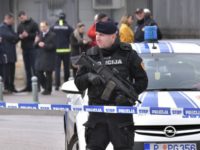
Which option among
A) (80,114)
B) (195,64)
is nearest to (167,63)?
(195,64)

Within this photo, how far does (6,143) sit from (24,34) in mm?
6311

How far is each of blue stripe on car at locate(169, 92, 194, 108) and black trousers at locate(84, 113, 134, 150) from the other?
43.2 inches

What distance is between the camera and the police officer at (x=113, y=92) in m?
6.04

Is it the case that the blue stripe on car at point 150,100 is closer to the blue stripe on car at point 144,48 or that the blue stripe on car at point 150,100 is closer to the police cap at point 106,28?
the blue stripe on car at point 144,48

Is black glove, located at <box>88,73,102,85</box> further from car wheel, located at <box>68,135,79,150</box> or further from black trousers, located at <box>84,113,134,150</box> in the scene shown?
car wheel, located at <box>68,135,79,150</box>

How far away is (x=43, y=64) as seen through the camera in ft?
52.7

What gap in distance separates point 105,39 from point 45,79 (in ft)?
34.7

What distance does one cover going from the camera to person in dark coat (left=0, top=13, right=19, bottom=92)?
16375 millimetres

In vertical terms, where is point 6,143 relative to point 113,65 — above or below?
below

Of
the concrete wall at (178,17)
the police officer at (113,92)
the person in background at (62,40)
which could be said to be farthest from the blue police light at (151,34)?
the concrete wall at (178,17)

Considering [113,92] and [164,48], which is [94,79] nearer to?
[113,92]

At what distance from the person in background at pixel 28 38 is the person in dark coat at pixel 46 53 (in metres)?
0.38

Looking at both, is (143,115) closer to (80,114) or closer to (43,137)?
(80,114)

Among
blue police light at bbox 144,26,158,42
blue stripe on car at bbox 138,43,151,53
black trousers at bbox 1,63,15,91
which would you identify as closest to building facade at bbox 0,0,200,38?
black trousers at bbox 1,63,15,91
